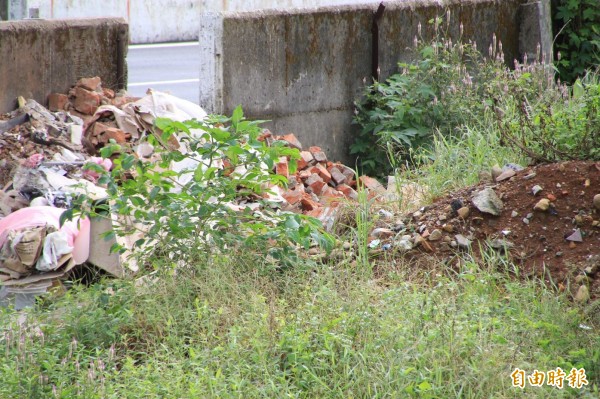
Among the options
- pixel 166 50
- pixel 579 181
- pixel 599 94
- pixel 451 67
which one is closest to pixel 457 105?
pixel 451 67

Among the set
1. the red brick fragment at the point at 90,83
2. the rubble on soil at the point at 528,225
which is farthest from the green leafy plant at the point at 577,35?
the red brick fragment at the point at 90,83

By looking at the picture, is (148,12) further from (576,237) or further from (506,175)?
(576,237)

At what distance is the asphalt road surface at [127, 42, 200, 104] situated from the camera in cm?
1314

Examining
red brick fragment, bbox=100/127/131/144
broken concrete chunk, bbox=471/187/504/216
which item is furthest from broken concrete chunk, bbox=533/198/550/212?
red brick fragment, bbox=100/127/131/144

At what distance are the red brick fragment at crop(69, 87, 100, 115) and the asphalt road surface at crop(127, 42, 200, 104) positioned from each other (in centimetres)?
399

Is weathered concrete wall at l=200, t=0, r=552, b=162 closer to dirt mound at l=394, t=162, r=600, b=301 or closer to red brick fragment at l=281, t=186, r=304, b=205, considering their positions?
red brick fragment at l=281, t=186, r=304, b=205

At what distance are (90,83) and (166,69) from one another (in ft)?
26.7

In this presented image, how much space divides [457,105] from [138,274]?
3724 millimetres

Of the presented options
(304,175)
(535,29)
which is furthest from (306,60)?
(535,29)

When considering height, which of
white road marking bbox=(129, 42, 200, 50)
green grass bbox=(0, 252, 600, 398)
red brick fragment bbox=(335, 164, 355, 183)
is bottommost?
A: green grass bbox=(0, 252, 600, 398)

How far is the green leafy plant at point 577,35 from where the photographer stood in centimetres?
1003

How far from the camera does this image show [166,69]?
603 inches

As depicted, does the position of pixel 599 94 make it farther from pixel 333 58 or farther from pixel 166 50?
pixel 166 50

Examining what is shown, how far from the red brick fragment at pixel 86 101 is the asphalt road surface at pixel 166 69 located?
13.1 ft
